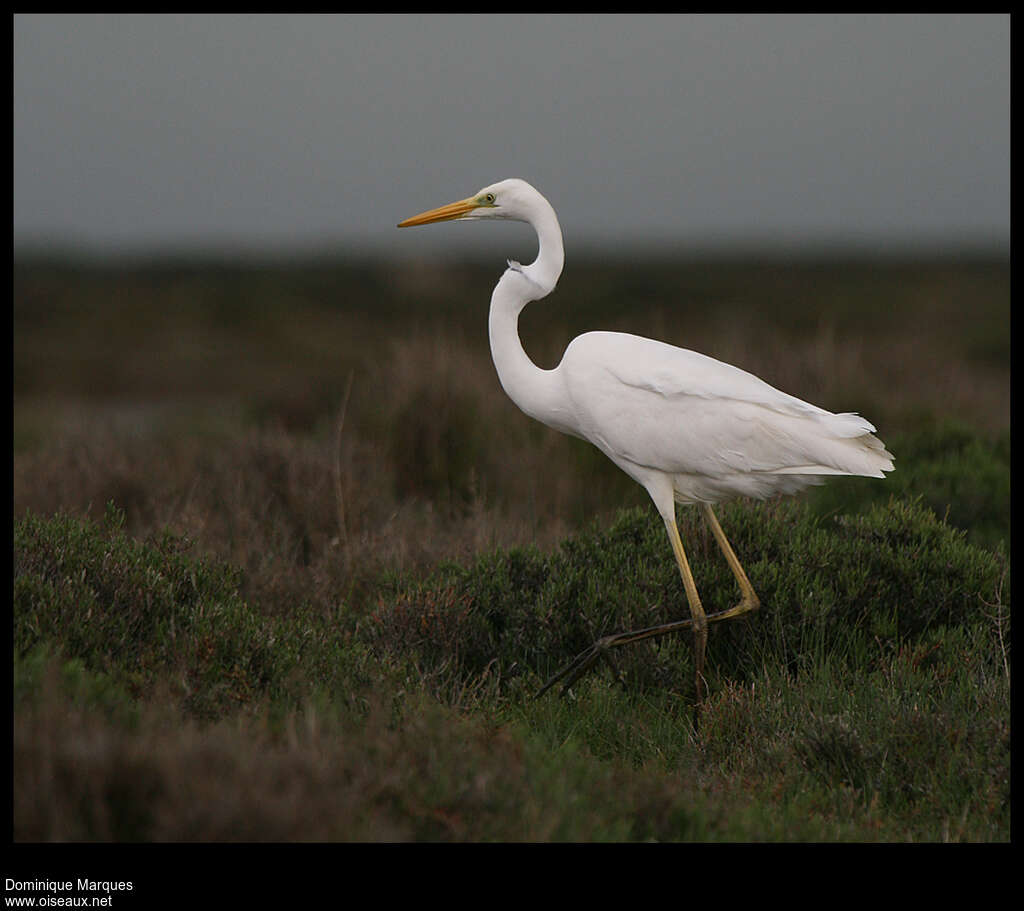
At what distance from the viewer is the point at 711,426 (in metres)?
4.74

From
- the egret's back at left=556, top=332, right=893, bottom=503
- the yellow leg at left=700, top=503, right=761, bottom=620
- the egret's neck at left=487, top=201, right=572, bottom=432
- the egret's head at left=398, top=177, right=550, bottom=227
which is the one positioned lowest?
the yellow leg at left=700, top=503, right=761, bottom=620

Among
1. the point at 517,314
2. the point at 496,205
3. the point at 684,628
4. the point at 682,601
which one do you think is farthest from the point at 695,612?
the point at 496,205

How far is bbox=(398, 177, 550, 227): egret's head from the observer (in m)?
4.93

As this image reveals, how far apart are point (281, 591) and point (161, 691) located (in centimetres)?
238

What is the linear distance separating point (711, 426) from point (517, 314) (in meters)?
1.06

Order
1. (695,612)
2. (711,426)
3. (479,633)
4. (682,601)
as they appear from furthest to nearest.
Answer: (682,601) → (479,633) → (695,612) → (711,426)

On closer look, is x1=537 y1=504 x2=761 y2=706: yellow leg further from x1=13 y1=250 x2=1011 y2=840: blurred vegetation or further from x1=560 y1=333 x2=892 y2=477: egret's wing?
x1=560 y1=333 x2=892 y2=477: egret's wing

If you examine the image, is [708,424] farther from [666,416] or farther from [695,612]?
[695,612]

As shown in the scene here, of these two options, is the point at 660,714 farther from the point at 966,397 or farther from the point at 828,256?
the point at 828,256

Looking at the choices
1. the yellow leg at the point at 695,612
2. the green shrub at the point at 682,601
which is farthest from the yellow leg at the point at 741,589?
the green shrub at the point at 682,601

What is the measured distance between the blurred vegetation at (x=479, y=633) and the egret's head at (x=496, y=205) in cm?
182

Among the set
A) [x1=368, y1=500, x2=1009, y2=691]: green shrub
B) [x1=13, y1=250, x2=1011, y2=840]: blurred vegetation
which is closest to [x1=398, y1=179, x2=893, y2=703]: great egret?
[x1=368, y1=500, x2=1009, y2=691]: green shrub

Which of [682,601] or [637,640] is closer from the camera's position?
[637,640]

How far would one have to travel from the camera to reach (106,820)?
2.63 m
